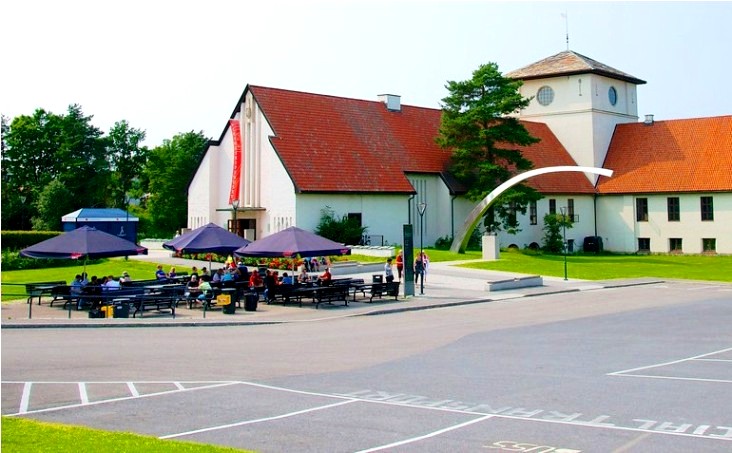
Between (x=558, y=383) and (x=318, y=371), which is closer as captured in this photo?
(x=558, y=383)

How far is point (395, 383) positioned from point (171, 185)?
68.1 meters

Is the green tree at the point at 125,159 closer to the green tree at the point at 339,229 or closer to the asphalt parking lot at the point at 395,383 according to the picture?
the green tree at the point at 339,229

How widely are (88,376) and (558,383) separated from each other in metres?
8.50

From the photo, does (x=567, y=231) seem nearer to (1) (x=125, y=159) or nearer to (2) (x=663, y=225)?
(2) (x=663, y=225)

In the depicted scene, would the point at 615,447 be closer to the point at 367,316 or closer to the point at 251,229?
the point at 367,316

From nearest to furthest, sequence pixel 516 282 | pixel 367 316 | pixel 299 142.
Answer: pixel 367 316, pixel 516 282, pixel 299 142

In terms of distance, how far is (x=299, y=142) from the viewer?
48.2m

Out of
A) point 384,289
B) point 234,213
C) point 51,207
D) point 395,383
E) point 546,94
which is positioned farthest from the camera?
point 51,207

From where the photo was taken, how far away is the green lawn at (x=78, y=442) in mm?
8609

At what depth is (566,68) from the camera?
6456 centimetres

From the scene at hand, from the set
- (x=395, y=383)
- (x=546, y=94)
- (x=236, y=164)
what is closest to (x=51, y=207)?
(x=236, y=164)

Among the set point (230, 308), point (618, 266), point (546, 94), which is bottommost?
point (230, 308)

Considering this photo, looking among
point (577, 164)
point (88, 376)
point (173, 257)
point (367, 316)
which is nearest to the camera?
point (88, 376)

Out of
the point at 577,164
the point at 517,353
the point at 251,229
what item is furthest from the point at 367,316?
the point at 577,164
